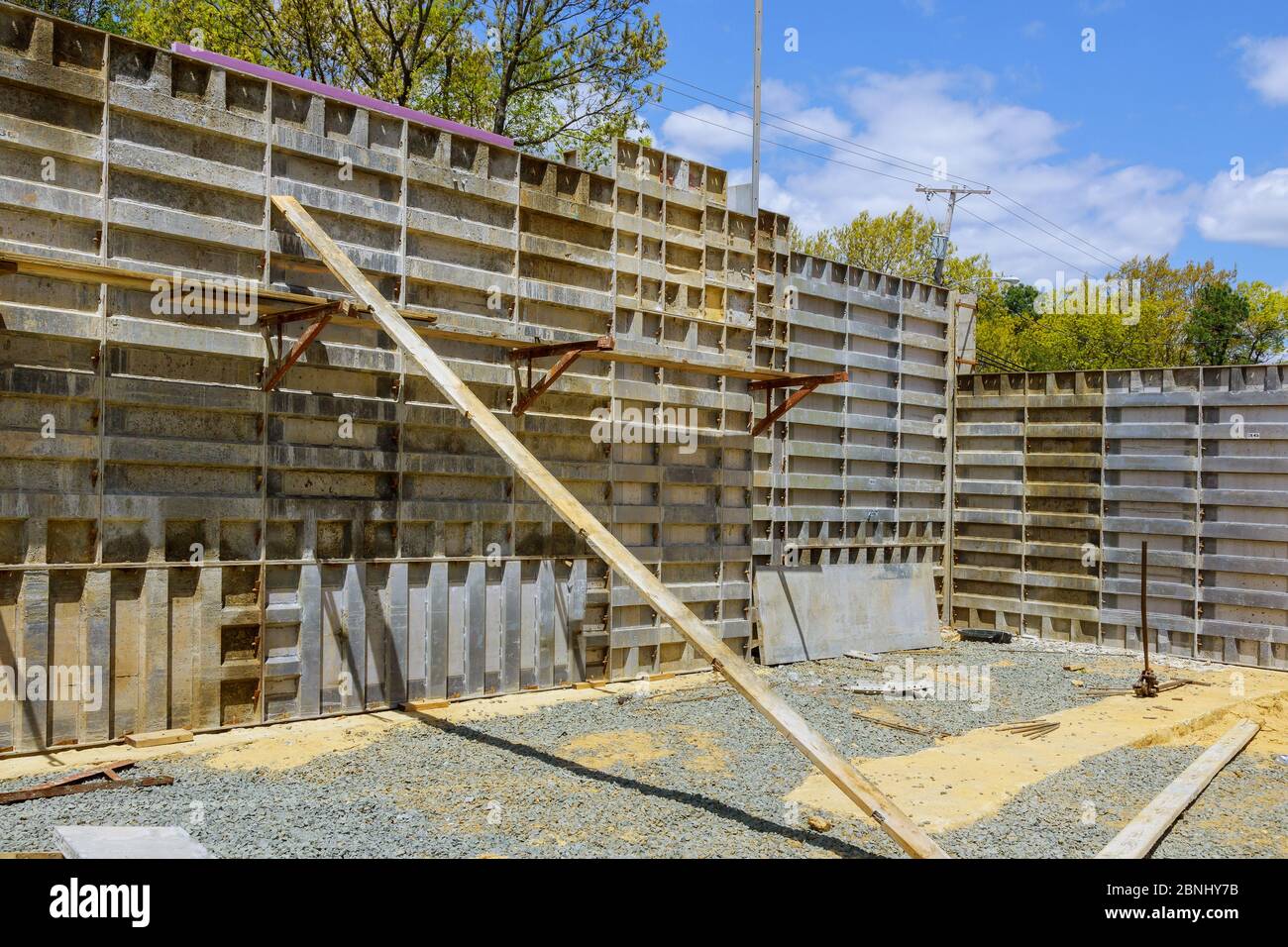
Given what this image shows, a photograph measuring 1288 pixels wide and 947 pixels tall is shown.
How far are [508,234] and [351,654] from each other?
534 cm

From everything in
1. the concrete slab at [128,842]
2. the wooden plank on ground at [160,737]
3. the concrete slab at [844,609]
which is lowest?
the wooden plank on ground at [160,737]

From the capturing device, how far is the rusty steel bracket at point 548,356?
39.8 ft

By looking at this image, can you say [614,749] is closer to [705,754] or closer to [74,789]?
[705,754]

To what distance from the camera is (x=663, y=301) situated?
575 inches

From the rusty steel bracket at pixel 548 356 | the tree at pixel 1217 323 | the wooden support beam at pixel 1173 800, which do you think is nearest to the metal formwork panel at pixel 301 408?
the rusty steel bracket at pixel 548 356

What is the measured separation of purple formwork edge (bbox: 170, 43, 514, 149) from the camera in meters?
10.5

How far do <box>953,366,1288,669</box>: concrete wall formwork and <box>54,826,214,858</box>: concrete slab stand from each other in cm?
1536

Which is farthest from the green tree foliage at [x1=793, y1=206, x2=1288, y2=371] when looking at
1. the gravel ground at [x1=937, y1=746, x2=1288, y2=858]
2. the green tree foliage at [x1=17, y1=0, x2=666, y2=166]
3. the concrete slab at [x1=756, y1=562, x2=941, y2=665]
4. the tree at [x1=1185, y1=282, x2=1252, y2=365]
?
the gravel ground at [x1=937, y1=746, x2=1288, y2=858]

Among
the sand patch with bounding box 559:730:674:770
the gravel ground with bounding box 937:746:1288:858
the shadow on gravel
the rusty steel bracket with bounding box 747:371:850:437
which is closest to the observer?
the shadow on gravel

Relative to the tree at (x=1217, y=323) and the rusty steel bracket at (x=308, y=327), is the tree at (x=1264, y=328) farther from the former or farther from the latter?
the rusty steel bracket at (x=308, y=327)

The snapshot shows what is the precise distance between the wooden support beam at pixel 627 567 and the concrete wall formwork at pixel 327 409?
0.58 meters

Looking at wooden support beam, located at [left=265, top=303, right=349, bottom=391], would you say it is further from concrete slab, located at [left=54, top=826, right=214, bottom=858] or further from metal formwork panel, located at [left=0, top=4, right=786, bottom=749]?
concrete slab, located at [left=54, top=826, right=214, bottom=858]
